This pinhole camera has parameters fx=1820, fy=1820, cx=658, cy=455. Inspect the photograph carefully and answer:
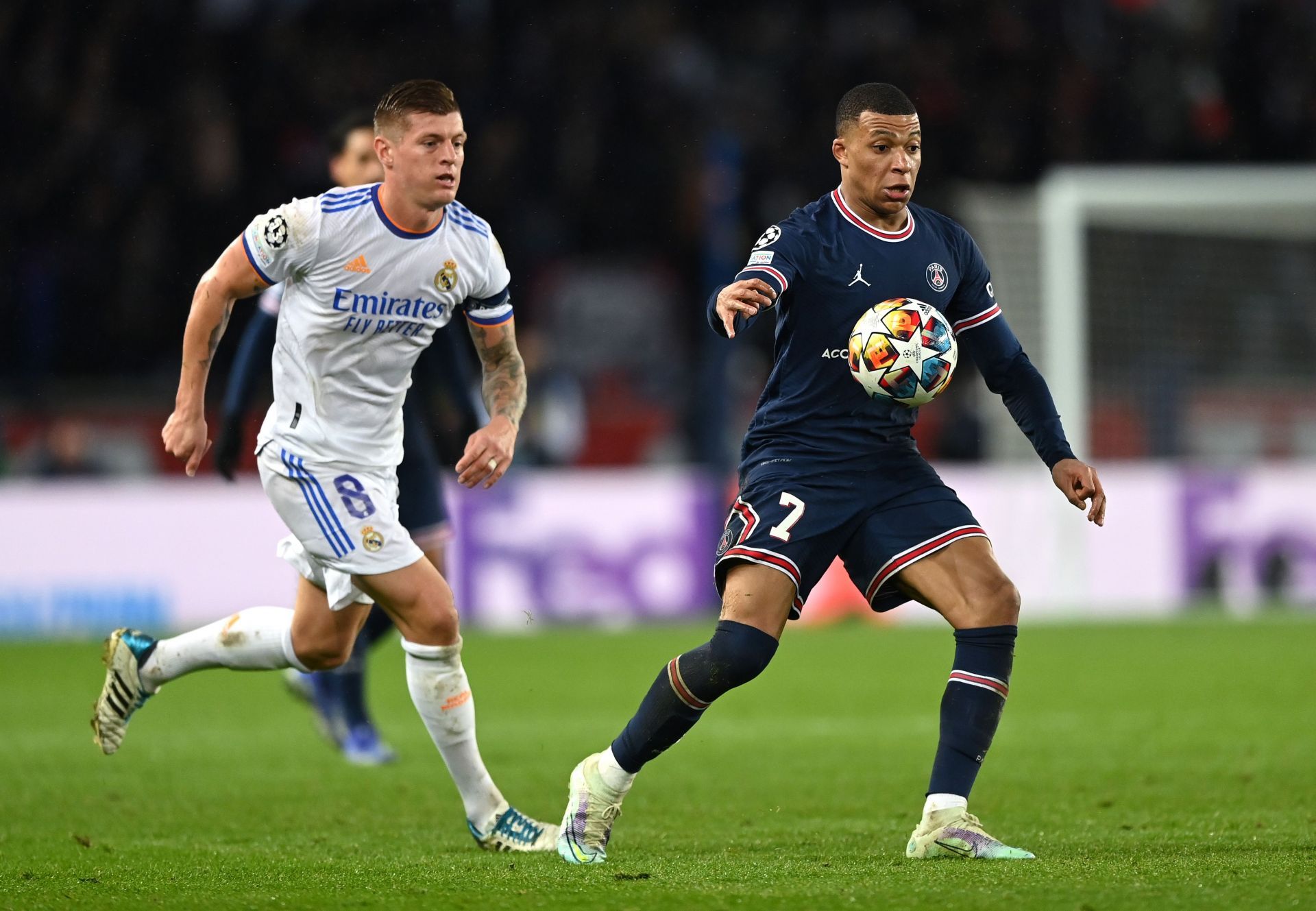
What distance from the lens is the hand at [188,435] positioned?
218 inches

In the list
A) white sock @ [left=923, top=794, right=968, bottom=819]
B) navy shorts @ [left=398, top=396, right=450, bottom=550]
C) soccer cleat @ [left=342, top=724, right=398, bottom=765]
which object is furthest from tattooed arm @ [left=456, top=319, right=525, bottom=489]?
soccer cleat @ [left=342, top=724, right=398, bottom=765]

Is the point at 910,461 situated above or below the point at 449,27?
below

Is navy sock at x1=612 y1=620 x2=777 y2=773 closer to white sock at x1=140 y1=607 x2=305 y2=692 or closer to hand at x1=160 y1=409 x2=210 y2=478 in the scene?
white sock at x1=140 y1=607 x2=305 y2=692

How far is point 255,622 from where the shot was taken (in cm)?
623

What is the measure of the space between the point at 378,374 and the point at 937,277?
1800 mm

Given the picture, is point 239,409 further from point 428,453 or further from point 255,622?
point 255,622

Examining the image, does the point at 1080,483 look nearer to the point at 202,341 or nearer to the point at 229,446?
the point at 202,341

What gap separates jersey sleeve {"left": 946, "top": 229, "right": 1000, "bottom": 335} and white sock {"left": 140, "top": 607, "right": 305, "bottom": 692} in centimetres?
244

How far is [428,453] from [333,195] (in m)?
2.42

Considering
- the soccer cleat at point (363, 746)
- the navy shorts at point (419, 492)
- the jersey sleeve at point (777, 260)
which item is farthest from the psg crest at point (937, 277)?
the soccer cleat at point (363, 746)

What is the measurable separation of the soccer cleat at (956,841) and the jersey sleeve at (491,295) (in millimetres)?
2104

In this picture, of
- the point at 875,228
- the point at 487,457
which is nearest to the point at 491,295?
the point at 487,457

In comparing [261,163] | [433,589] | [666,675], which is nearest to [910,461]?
[666,675]

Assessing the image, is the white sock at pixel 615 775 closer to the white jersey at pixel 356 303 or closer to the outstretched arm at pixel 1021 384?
the white jersey at pixel 356 303
